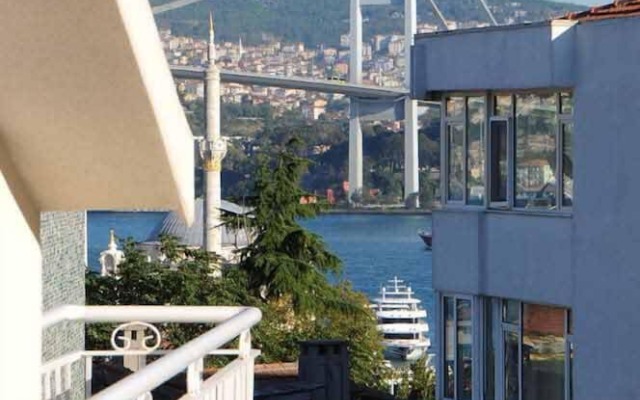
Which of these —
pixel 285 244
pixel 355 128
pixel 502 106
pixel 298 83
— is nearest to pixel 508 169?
pixel 502 106

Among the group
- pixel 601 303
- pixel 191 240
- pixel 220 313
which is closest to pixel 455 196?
pixel 601 303

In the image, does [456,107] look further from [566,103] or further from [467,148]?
[566,103]

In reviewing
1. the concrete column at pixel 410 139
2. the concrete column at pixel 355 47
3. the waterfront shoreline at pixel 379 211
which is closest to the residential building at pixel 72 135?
the concrete column at pixel 410 139

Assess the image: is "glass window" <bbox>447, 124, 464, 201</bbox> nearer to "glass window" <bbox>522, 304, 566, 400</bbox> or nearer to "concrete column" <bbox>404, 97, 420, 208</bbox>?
"glass window" <bbox>522, 304, 566, 400</bbox>

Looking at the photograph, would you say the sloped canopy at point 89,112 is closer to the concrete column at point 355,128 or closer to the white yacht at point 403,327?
the white yacht at point 403,327

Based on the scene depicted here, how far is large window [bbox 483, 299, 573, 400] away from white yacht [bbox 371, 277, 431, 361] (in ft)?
208

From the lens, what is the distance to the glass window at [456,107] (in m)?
23.4

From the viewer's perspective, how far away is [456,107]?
924 inches

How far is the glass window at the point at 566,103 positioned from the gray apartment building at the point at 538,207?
2 cm

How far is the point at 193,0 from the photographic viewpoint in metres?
120

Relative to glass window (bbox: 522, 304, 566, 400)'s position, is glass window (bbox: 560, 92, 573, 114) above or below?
above

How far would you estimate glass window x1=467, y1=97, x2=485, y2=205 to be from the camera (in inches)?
907

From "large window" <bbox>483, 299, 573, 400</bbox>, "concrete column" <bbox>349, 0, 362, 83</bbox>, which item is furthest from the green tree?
"concrete column" <bbox>349, 0, 362, 83</bbox>

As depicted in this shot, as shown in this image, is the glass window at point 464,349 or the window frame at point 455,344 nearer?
the window frame at point 455,344
